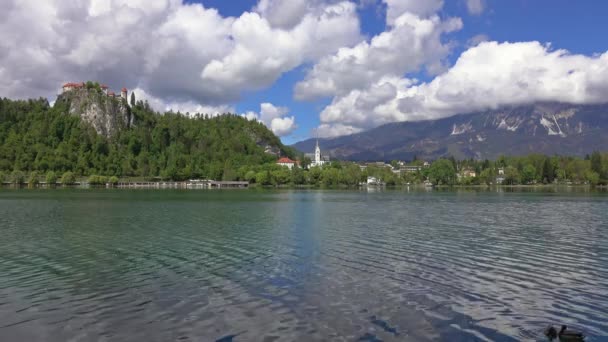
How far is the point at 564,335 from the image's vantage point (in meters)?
15.0

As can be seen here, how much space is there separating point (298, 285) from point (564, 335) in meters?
11.0

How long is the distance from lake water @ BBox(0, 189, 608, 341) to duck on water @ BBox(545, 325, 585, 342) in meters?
0.45

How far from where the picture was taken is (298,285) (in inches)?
883

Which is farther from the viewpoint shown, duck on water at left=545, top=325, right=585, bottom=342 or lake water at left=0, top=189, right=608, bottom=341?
lake water at left=0, top=189, right=608, bottom=341

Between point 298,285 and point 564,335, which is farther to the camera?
point 298,285

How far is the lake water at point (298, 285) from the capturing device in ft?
53.4

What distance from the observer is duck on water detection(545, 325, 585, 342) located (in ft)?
49.1

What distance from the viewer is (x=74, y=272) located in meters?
25.0

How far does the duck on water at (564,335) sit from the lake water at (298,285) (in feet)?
1.47

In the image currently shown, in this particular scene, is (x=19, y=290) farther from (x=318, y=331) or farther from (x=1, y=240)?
(x=1, y=240)

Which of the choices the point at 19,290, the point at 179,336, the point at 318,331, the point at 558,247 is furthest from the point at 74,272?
the point at 558,247

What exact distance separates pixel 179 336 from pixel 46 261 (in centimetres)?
1657

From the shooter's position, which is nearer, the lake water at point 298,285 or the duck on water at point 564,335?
the duck on water at point 564,335

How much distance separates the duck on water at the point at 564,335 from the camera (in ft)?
49.1
